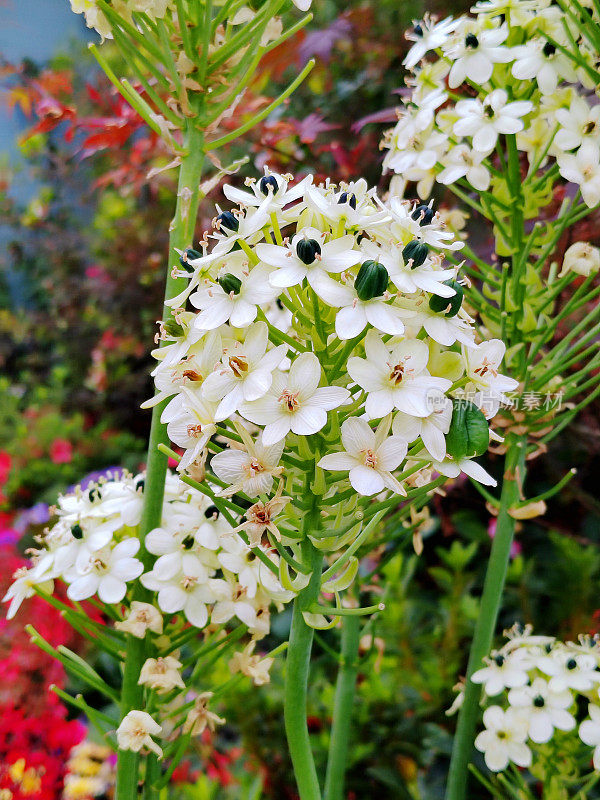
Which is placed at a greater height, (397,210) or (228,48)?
(228,48)

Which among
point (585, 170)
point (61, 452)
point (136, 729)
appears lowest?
point (61, 452)

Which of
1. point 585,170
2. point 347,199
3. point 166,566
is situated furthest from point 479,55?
point 166,566

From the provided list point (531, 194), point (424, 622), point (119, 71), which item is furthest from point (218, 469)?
point (119, 71)

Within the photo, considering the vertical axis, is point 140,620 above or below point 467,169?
below

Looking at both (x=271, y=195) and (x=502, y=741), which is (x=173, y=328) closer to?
(x=271, y=195)

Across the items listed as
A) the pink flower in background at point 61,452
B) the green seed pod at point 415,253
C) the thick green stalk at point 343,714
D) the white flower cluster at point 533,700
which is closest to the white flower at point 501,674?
the white flower cluster at point 533,700

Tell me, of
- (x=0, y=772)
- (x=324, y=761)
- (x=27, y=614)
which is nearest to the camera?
(x=0, y=772)

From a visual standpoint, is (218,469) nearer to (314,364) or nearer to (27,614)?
(314,364)
